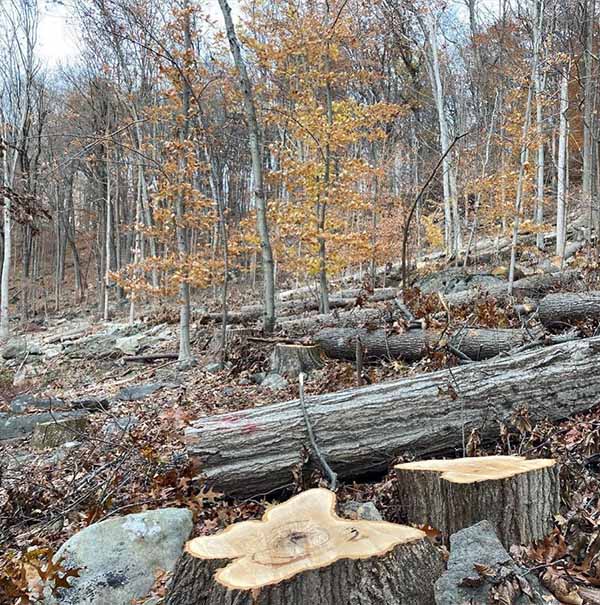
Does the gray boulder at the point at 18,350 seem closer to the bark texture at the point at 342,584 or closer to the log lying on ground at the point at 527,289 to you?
the log lying on ground at the point at 527,289

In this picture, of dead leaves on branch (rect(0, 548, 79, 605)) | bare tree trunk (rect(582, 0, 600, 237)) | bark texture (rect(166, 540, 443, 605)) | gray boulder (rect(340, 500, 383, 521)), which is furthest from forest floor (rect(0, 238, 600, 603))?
bare tree trunk (rect(582, 0, 600, 237))

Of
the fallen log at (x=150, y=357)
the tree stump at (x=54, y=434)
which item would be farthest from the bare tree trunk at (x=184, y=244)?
the tree stump at (x=54, y=434)

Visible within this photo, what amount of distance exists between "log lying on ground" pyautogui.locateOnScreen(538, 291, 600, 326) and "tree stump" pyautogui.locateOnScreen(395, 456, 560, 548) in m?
3.90

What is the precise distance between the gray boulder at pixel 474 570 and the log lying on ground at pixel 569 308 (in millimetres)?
4471

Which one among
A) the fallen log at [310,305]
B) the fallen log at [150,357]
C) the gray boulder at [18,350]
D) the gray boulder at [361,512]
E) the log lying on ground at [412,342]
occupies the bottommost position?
the gray boulder at [18,350]

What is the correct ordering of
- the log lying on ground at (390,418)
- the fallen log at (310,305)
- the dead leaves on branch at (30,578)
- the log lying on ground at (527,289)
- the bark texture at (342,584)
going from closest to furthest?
the bark texture at (342,584), the dead leaves on branch at (30,578), the log lying on ground at (390,418), the log lying on ground at (527,289), the fallen log at (310,305)

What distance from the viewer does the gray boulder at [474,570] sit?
2266 millimetres

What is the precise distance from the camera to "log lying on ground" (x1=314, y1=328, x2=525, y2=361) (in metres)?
6.02

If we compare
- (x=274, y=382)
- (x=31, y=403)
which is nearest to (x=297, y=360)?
(x=274, y=382)

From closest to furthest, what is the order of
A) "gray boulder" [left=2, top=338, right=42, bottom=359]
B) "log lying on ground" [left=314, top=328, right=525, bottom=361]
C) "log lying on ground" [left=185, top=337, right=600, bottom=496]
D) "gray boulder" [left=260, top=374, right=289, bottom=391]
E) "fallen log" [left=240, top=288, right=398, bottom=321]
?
1. "log lying on ground" [left=185, top=337, right=600, bottom=496]
2. "log lying on ground" [left=314, top=328, right=525, bottom=361]
3. "gray boulder" [left=260, top=374, right=289, bottom=391]
4. "fallen log" [left=240, top=288, right=398, bottom=321]
5. "gray boulder" [left=2, top=338, right=42, bottom=359]

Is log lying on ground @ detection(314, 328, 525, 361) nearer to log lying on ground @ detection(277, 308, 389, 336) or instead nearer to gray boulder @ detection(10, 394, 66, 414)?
log lying on ground @ detection(277, 308, 389, 336)

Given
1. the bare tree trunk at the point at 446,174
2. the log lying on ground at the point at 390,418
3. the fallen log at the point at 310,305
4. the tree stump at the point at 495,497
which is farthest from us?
the bare tree trunk at the point at 446,174

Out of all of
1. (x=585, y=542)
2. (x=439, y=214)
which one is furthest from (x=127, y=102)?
(x=585, y=542)

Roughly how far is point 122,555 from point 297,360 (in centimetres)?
451
